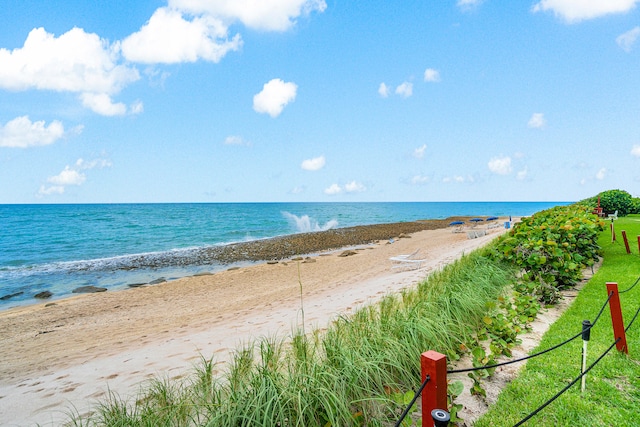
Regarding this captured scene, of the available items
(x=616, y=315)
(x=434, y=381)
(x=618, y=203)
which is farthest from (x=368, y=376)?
(x=618, y=203)

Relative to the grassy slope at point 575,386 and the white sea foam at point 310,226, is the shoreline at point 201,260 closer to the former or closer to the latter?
the white sea foam at point 310,226

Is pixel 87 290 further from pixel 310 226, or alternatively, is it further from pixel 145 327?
pixel 310 226

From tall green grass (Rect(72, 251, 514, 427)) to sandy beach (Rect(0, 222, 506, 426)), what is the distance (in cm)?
145

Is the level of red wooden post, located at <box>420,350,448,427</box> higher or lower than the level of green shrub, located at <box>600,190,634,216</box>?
lower

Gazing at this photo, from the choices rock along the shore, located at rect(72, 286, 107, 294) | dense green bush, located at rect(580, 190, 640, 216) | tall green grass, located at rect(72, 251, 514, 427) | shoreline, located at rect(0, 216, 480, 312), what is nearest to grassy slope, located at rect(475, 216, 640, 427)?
tall green grass, located at rect(72, 251, 514, 427)

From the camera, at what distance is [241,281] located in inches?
579

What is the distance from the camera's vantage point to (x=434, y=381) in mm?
2166

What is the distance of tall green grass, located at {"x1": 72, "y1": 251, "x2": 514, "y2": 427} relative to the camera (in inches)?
114

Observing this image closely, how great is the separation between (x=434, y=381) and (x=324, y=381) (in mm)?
1288

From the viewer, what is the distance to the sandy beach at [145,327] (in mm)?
5203

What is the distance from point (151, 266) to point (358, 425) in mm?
19491

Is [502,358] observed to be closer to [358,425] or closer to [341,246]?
[358,425]

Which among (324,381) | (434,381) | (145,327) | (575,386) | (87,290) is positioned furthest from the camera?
(87,290)

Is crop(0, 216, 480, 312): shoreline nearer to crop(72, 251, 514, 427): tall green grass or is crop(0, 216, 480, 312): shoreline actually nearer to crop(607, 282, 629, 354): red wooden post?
crop(72, 251, 514, 427): tall green grass
